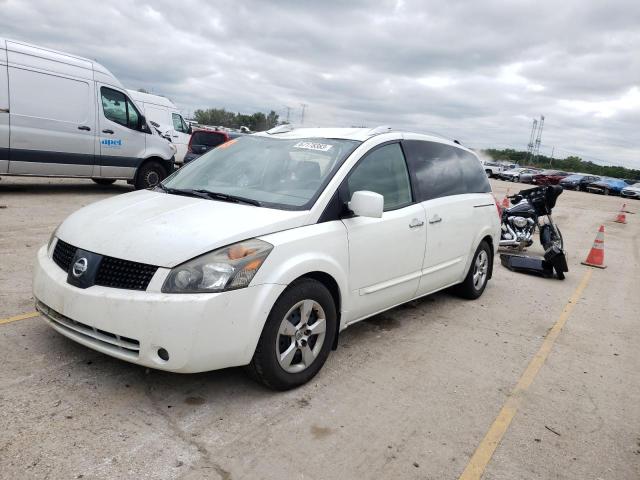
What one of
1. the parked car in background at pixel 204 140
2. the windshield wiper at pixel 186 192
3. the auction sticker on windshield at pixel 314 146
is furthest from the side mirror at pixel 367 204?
the parked car in background at pixel 204 140

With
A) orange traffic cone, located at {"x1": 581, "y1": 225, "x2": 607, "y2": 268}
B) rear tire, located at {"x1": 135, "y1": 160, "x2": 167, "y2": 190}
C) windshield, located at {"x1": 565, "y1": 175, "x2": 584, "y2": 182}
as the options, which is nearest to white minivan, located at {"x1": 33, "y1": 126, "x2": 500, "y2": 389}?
orange traffic cone, located at {"x1": 581, "y1": 225, "x2": 607, "y2": 268}

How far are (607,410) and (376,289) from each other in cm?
179

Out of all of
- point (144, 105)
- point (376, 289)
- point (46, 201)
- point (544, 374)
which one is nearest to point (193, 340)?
point (376, 289)

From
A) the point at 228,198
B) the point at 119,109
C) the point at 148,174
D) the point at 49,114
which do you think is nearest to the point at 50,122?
the point at 49,114

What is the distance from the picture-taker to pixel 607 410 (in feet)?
11.6

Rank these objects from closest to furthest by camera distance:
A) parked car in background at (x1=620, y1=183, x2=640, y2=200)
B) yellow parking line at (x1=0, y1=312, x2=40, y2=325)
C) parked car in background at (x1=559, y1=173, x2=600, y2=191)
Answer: yellow parking line at (x1=0, y1=312, x2=40, y2=325) → parked car in background at (x1=620, y1=183, x2=640, y2=200) → parked car in background at (x1=559, y1=173, x2=600, y2=191)

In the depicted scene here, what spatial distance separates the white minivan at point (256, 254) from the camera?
2797mm

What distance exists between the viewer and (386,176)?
13.7 feet

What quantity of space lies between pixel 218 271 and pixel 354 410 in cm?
120

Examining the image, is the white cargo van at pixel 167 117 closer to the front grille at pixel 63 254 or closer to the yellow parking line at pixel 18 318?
the yellow parking line at pixel 18 318

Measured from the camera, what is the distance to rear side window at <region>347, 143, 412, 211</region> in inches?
152

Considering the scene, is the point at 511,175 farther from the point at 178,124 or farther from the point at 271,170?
the point at 271,170

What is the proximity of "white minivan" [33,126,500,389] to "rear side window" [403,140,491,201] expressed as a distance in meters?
0.03

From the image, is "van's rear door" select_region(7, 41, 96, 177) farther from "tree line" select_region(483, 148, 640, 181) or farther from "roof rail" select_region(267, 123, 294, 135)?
"tree line" select_region(483, 148, 640, 181)
